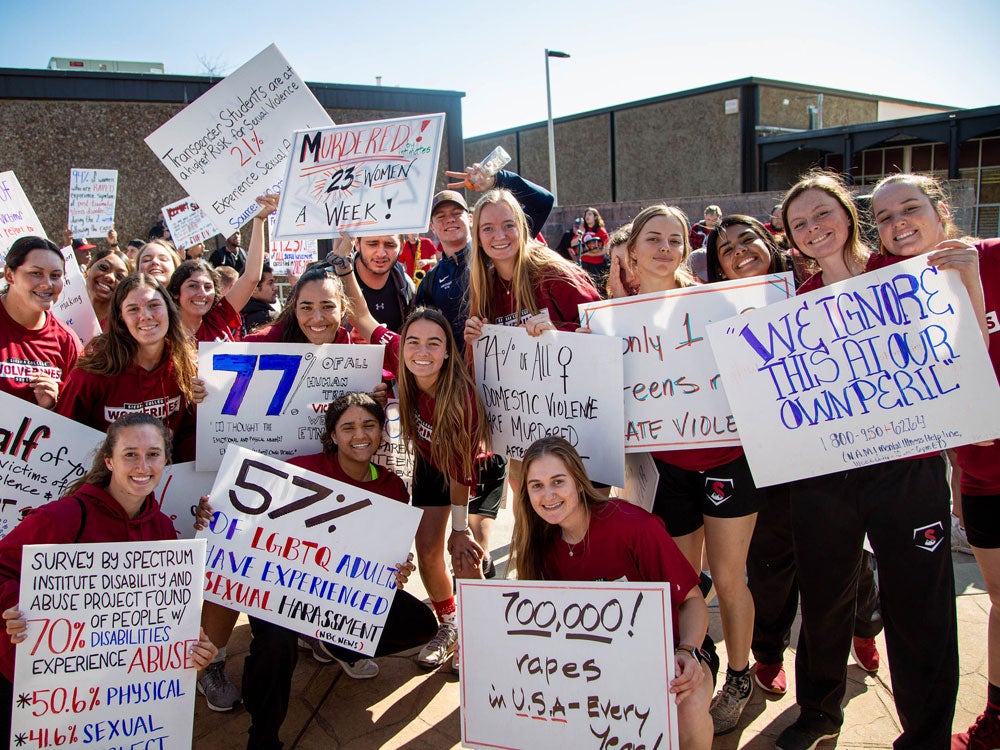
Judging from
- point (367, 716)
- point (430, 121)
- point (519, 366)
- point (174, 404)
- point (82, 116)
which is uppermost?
point (82, 116)

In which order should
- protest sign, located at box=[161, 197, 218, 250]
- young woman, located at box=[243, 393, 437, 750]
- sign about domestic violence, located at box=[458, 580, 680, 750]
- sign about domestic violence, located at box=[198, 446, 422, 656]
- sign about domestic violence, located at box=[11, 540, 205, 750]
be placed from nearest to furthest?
1. sign about domestic violence, located at box=[458, 580, 680, 750]
2. sign about domestic violence, located at box=[11, 540, 205, 750]
3. sign about domestic violence, located at box=[198, 446, 422, 656]
4. young woman, located at box=[243, 393, 437, 750]
5. protest sign, located at box=[161, 197, 218, 250]

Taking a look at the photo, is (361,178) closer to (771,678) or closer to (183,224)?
(771,678)

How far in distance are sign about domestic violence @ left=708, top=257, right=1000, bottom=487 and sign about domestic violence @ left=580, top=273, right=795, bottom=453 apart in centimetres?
19

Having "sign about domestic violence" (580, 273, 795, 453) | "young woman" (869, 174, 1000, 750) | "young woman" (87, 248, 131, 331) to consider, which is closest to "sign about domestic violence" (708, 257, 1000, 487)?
"young woman" (869, 174, 1000, 750)

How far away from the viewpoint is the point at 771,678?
322cm

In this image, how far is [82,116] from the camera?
1355 cm

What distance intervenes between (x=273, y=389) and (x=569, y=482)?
1.67m

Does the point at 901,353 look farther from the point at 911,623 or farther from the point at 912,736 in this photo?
the point at 912,736

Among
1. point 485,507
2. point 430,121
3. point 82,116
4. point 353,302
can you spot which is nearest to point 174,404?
point 353,302

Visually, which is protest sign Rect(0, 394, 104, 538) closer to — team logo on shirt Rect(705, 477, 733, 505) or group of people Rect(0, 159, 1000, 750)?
group of people Rect(0, 159, 1000, 750)

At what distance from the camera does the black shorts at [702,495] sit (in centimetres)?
285

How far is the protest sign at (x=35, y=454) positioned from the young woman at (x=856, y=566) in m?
2.99

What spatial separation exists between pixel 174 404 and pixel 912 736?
3.29 meters

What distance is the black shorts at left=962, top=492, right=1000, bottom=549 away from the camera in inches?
104
